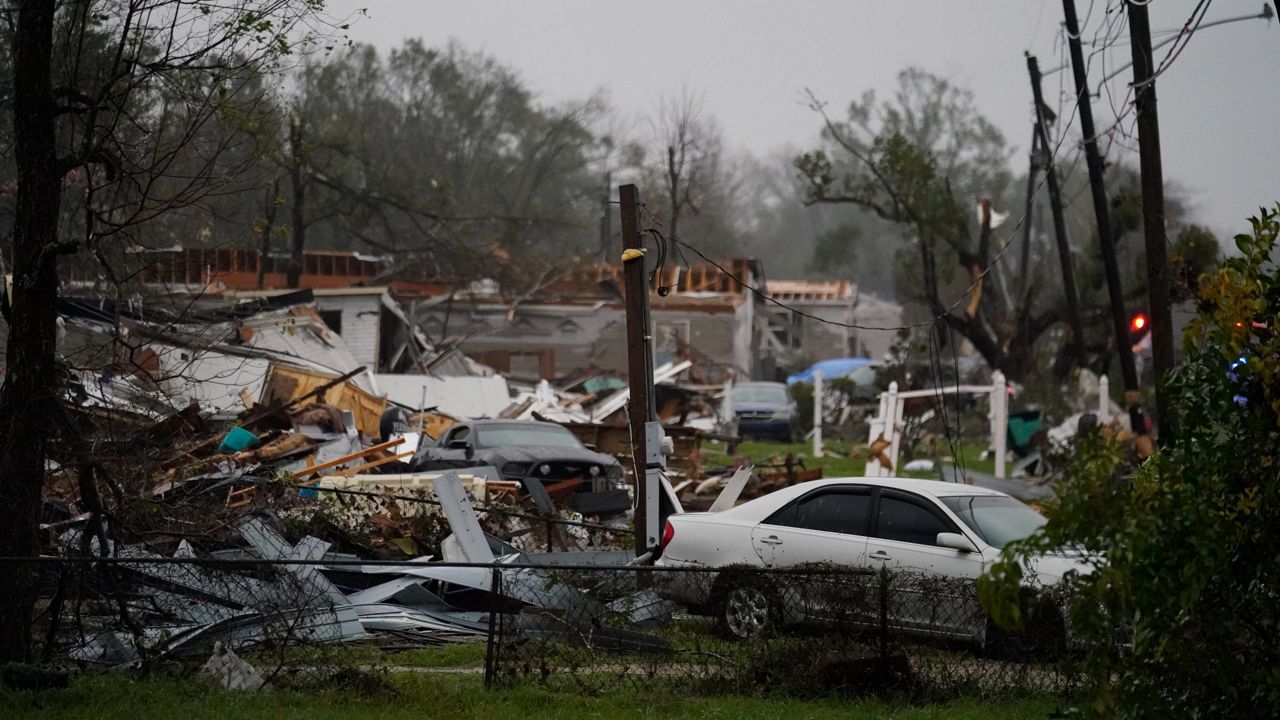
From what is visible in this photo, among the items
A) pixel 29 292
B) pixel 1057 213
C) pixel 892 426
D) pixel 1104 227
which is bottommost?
pixel 892 426

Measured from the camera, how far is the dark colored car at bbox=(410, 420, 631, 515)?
64.2ft

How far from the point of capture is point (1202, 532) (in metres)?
4.99

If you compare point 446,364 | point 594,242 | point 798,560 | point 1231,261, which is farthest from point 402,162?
point 1231,261

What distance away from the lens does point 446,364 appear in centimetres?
3641

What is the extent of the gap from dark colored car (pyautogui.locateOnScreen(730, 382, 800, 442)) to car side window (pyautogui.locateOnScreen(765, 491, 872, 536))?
83.5ft

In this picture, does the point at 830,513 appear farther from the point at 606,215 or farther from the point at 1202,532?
the point at 606,215

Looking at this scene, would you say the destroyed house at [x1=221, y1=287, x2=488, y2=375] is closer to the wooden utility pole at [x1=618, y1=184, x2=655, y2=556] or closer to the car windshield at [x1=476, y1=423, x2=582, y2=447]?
the car windshield at [x1=476, y1=423, x2=582, y2=447]

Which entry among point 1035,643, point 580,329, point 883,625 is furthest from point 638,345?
point 580,329

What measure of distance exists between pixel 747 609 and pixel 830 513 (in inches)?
86.3

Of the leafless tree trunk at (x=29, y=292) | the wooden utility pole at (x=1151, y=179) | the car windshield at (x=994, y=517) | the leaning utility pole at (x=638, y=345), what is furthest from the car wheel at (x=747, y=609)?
the wooden utility pole at (x=1151, y=179)

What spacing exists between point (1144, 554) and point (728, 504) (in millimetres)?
8659

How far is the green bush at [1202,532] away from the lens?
16.4 ft

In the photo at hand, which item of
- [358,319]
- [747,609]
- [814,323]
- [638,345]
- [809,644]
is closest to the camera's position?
[809,644]

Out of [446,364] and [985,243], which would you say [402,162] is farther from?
[985,243]
